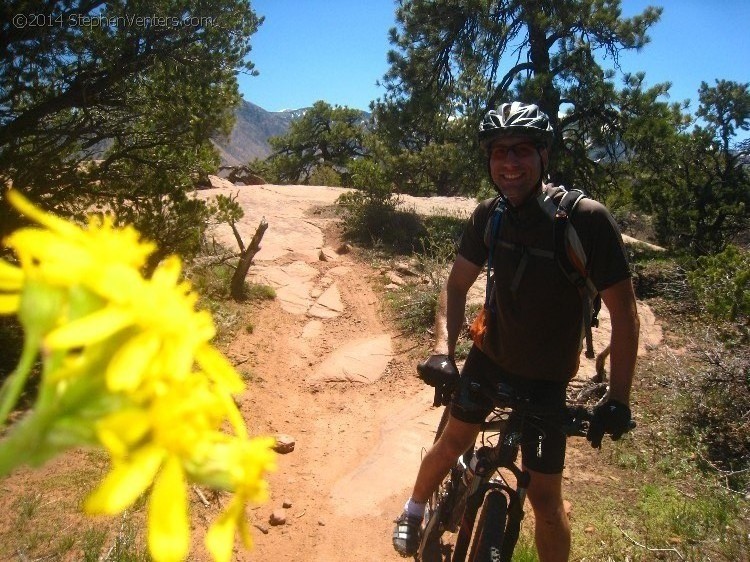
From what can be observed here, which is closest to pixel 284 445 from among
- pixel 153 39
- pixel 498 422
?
pixel 498 422

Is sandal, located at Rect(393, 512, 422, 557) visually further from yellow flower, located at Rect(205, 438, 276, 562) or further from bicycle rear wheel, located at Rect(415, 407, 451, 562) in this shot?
yellow flower, located at Rect(205, 438, 276, 562)

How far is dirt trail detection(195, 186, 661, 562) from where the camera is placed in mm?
4488

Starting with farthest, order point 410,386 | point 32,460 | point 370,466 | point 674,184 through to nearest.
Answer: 1. point 674,184
2. point 410,386
3. point 370,466
4. point 32,460

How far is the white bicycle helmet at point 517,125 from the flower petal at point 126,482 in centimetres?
280

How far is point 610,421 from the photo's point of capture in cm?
250

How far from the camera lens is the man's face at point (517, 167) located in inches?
115

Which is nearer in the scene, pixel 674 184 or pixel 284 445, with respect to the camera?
pixel 284 445

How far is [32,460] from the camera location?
507 mm

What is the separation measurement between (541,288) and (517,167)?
676 mm

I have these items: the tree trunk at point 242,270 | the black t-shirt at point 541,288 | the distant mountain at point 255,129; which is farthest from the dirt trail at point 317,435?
the distant mountain at point 255,129

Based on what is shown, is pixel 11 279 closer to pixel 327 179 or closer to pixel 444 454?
pixel 444 454

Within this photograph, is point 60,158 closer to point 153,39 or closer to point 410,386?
point 153,39

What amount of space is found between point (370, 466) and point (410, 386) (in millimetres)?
1831

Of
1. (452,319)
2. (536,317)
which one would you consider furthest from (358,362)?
(536,317)
